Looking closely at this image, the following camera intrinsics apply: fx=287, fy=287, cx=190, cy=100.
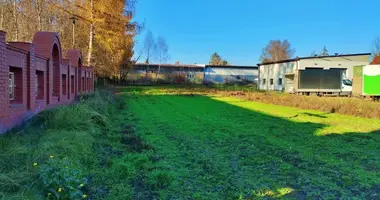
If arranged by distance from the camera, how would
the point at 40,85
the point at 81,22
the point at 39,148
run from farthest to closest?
1. the point at 81,22
2. the point at 40,85
3. the point at 39,148

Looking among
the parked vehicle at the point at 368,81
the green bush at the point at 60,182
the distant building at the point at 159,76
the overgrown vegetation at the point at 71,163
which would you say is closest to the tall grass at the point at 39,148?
the overgrown vegetation at the point at 71,163

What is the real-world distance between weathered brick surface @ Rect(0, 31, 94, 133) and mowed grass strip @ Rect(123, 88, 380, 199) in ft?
11.1

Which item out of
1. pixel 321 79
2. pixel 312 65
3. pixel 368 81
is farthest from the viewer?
pixel 312 65

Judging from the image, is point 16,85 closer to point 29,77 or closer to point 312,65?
point 29,77

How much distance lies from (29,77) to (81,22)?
20.3 meters

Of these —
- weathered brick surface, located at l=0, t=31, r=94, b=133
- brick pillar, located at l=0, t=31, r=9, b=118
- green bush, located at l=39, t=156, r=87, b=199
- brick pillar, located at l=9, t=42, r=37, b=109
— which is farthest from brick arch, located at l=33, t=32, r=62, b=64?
green bush, located at l=39, t=156, r=87, b=199

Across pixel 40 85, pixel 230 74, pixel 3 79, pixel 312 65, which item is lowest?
pixel 40 85

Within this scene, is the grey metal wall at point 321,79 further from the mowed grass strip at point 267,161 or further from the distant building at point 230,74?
the distant building at point 230,74

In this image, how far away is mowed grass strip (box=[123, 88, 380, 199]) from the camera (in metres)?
4.27

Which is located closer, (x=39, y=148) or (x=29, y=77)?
(x=39, y=148)

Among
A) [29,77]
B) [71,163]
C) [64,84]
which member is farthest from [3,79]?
[64,84]

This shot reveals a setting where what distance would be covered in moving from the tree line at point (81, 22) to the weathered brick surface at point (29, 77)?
12.9m

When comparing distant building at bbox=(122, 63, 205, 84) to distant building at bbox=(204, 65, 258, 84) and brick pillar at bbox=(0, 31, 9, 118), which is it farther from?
brick pillar at bbox=(0, 31, 9, 118)

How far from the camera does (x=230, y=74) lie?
208 feet
